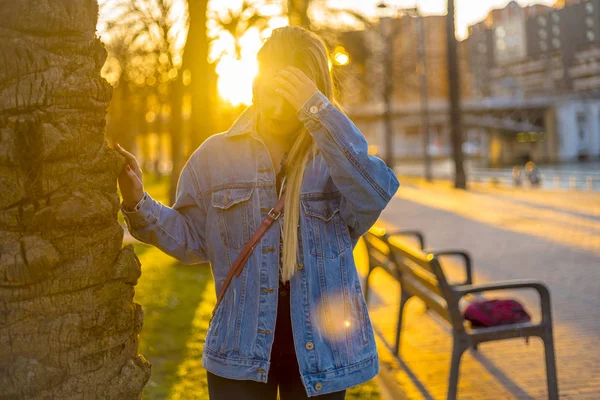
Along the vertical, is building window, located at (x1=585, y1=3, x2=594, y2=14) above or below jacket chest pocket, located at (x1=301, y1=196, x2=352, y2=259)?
above

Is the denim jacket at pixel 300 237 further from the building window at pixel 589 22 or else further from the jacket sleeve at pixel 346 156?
the building window at pixel 589 22

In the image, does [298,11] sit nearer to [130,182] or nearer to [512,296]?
[512,296]

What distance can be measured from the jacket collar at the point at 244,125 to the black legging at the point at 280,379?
52 cm

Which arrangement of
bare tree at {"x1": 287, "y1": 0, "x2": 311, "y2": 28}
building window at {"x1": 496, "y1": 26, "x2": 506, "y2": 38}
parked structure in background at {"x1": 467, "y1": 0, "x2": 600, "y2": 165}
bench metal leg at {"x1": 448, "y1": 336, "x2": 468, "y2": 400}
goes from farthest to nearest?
building window at {"x1": 496, "y1": 26, "x2": 506, "y2": 38} < parked structure in background at {"x1": 467, "y1": 0, "x2": 600, "y2": 165} < bare tree at {"x1": 287, "y1": 0, "x2": 311, "y2": 28} < bench metal leg at {"x1": 448, "y1": 336, "x2": 468, "y2": 400}

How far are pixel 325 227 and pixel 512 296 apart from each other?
6.27 m

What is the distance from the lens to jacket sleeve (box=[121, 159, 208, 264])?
→ 2.37 meters

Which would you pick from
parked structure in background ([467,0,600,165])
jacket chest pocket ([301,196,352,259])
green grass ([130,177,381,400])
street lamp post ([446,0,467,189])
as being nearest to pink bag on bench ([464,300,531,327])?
green grass ([130,177,381,400])

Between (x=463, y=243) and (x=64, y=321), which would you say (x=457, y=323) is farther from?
(x=463, y=243)

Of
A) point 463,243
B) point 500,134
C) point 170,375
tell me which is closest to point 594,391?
point 170,375

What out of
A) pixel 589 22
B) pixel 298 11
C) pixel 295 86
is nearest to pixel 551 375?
pixel 295 86

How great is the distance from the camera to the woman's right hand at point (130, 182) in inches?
90.0

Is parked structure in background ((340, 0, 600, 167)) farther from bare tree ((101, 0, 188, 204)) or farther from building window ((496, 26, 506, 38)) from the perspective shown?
bare tree ((101, 0, 188, 204))

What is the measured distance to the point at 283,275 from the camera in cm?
229

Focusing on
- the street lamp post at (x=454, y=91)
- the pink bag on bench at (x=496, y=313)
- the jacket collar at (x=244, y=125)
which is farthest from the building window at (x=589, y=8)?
the jacket collar at (x=244, y=125)
